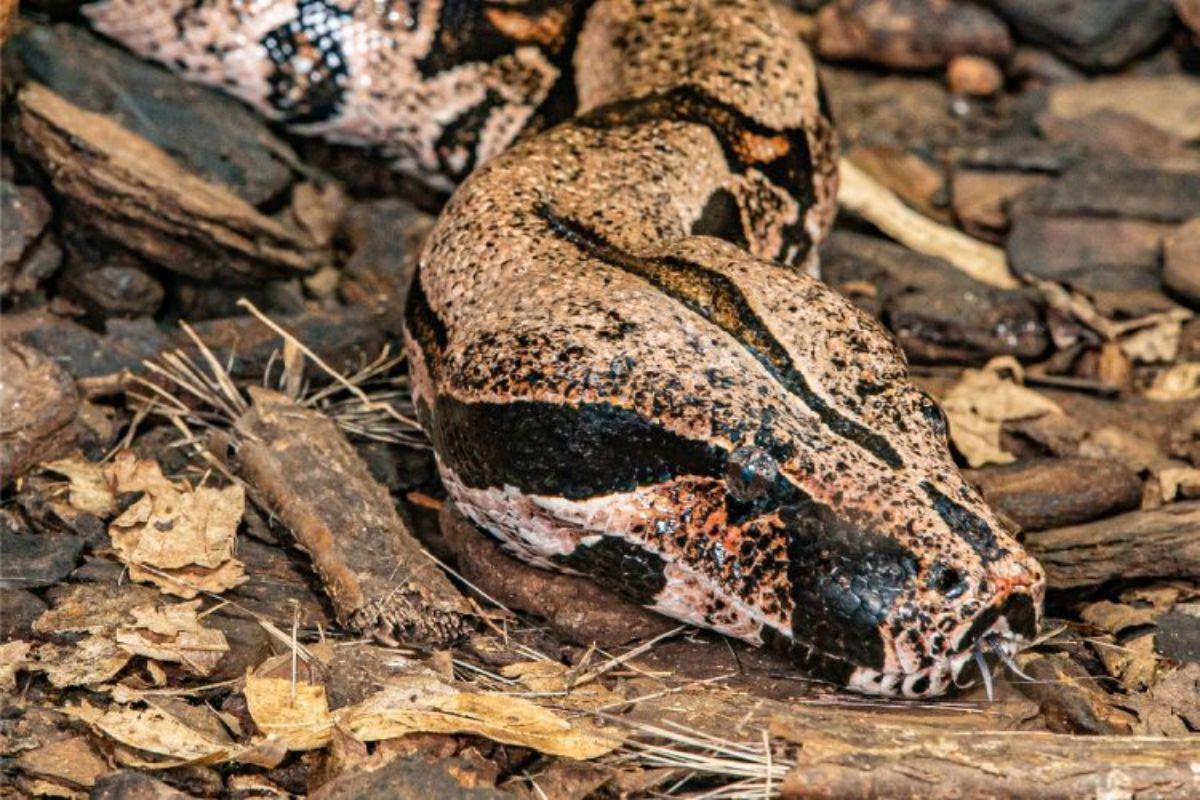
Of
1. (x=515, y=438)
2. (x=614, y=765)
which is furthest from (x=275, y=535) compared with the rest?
(x=614, y=765)

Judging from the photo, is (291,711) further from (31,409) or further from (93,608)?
(31,409)

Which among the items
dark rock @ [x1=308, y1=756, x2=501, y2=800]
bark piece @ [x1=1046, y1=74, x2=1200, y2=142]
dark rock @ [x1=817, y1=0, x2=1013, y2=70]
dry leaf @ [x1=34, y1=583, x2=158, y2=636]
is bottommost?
dry leaf @ [x1=34, y1=583, x2=158, y2=636]

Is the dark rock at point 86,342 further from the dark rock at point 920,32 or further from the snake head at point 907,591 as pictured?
the dark rock at point 920,32

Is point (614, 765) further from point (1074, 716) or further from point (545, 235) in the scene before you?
point (545, 235)

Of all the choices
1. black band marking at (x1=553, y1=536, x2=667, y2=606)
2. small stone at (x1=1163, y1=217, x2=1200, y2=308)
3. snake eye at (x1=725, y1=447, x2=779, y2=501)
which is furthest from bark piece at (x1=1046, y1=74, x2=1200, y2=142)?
black band marking at (x1=553, y1=536, x2=667, y2=606)

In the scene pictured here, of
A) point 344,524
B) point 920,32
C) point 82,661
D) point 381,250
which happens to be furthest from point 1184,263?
point 82,661

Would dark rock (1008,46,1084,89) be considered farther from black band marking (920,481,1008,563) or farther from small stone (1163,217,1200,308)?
black band marking (920,481,1008,563)
